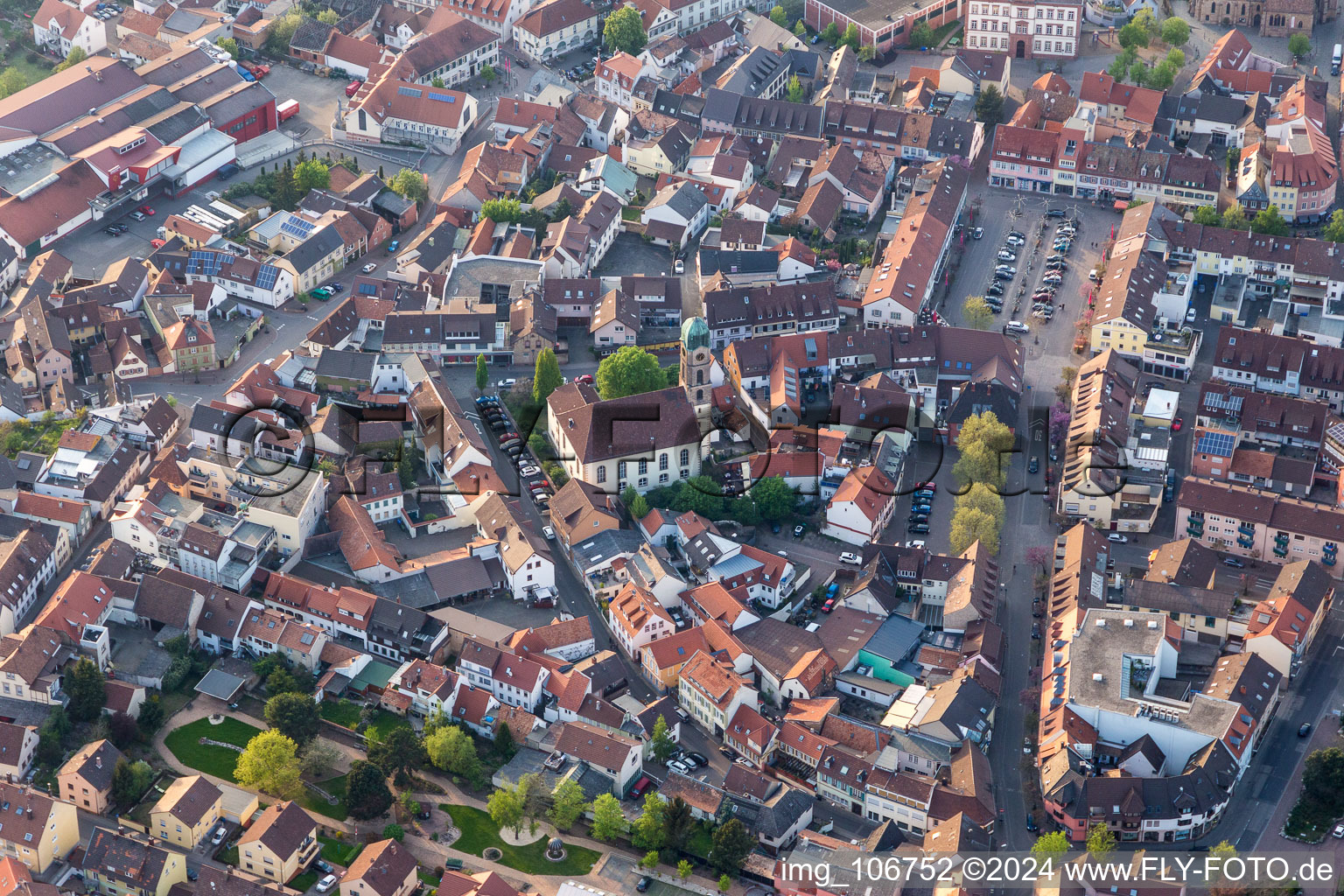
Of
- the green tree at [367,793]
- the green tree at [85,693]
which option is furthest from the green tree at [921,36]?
the green tree at [85,693]

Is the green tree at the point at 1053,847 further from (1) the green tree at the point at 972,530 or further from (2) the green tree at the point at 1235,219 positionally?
(2) the green tree at the point at 1235,219

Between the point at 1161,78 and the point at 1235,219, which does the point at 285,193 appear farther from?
the point at 1161,78

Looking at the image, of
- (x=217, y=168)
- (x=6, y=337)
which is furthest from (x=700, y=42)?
(x=6, y=337)

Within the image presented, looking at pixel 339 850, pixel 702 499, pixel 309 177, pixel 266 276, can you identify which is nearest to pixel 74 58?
pixel 309 177

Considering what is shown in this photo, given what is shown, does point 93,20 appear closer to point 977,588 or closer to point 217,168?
point 217,168

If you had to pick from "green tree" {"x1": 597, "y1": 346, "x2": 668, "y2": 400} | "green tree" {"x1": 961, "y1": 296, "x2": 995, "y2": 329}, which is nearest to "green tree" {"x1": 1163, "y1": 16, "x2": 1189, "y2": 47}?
"green tree" {"x1": 961, "y1": 296, "x2": 995, "y2": 329}

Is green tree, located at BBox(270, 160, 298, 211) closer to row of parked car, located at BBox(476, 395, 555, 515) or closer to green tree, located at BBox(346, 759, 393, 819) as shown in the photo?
row of parked car, located at BBox(476, 395, 555, 515)
